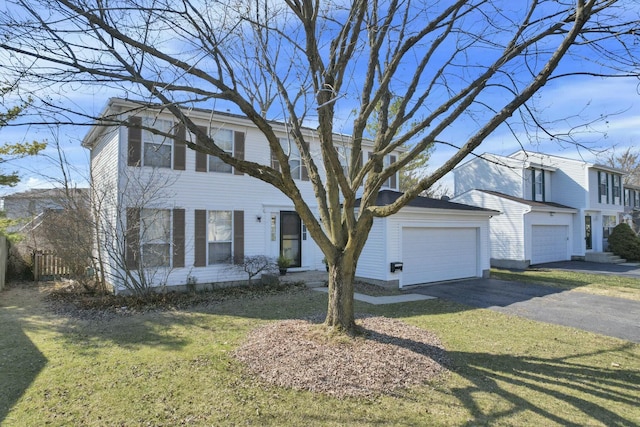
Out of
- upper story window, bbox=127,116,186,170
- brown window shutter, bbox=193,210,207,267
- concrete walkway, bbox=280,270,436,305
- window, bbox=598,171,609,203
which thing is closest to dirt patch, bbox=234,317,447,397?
concrete walkway, bbox=280,270,436,305

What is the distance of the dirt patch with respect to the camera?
4.50 m

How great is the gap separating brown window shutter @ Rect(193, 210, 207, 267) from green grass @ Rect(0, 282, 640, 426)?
3709 millimetres

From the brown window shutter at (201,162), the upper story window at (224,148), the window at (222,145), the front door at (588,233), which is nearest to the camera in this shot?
the brown window shutter at (201,162)

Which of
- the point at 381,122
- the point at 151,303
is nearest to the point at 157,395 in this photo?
the point at 381,122

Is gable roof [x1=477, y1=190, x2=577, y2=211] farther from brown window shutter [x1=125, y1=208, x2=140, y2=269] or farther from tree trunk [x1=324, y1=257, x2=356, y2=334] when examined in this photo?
brown window shutter [x1=125, y1=208, x2=140, y2=269]

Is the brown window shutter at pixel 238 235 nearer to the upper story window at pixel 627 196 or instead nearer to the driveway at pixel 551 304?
the driveway at pixel 551 304

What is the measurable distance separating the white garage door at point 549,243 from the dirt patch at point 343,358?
16.6 metres

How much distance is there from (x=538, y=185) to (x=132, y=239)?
23.0 meters

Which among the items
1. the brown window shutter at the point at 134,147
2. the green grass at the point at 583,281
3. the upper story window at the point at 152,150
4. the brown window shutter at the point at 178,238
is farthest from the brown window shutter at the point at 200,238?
the green grass at the point at 583,281

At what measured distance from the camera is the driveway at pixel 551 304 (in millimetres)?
7840

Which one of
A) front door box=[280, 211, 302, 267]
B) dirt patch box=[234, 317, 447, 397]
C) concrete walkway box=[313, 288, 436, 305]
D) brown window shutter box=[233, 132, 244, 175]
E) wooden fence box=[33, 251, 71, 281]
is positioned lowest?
concrete walkway box=[313, 288, 436, 305]

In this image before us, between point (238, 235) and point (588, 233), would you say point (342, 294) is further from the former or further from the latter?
point (588, 233)

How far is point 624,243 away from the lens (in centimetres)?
2283

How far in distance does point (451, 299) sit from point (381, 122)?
6.17 meters
